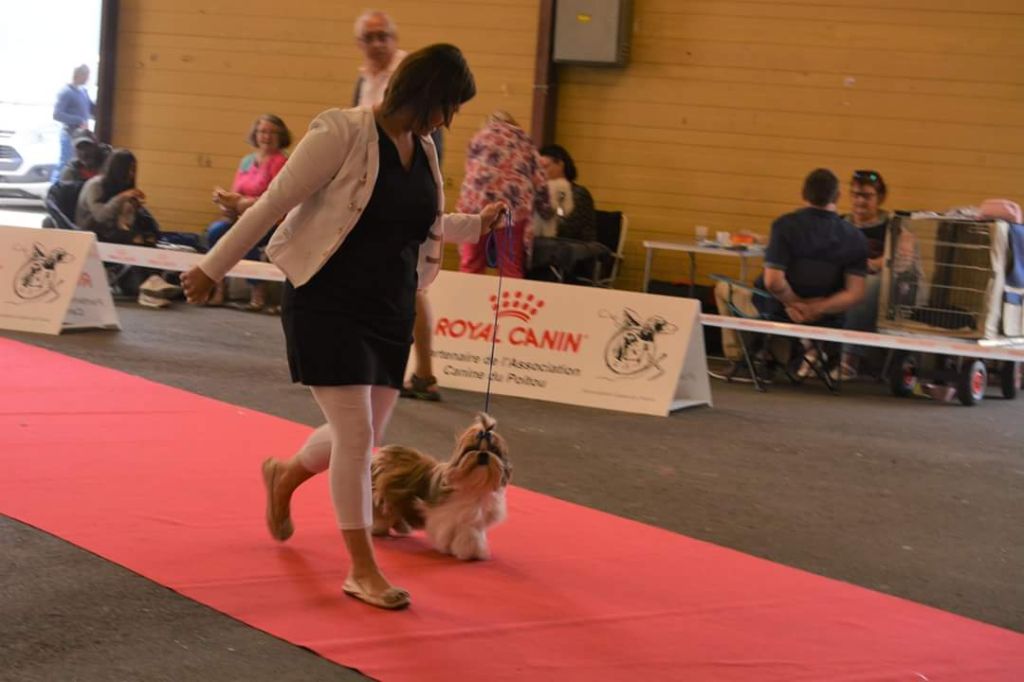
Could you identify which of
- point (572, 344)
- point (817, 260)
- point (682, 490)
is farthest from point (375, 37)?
point (817, 260)

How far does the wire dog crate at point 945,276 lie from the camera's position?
27.1ft

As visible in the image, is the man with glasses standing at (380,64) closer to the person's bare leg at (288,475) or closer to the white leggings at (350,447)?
the person's bare leg at (288,475)

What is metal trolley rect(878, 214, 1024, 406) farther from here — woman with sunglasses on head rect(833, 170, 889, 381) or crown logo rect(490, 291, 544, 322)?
crown logo rect(490, 291, 544, 322)

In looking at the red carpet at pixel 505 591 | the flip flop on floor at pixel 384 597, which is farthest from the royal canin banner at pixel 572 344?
the flip flop on floor at pixel 384 597

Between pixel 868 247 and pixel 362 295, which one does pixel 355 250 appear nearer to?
pixel 362 295

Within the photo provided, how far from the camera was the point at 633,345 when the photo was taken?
709 centimetres

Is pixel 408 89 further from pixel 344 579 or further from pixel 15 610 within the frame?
pixel 15 610

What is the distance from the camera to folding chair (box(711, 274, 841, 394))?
8.34 meters

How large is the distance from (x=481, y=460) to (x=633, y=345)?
3478mm

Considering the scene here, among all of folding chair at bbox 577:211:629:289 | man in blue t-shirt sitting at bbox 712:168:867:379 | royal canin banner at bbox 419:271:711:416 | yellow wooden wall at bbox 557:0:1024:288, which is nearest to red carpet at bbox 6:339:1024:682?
royal canin banner at bbox 419:271:711:416

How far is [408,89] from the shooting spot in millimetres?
3225

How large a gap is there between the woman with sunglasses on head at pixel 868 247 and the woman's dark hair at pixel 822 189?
69 cm

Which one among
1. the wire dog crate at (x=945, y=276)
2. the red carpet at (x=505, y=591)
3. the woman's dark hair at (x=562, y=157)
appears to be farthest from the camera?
the woman's dark hair at (x=562, y=157)

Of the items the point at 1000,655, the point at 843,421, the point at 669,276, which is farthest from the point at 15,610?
the point at 669,276
